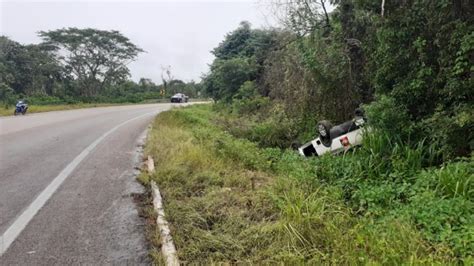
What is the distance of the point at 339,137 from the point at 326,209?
3.10 meters

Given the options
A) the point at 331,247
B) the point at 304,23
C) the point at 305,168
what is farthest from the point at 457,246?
the point at 304,23

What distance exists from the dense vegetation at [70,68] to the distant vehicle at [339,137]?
32.7 m

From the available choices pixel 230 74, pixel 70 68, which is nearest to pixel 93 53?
pixel 70 68

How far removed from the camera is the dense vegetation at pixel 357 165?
3822mm

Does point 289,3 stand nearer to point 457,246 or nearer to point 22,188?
point 22,188

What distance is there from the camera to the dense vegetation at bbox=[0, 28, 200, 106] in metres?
39.6

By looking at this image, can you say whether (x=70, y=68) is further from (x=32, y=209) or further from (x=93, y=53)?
(x=32, y=209)

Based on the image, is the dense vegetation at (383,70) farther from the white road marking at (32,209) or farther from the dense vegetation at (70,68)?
the dense vegetation at (70,68)

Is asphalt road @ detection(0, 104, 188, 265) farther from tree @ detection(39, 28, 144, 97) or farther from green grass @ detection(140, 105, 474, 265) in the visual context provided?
tree @ detection(39, 28, 144, 97)

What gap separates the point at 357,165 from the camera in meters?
6.24

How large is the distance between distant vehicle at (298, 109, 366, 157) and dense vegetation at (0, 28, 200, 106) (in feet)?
107

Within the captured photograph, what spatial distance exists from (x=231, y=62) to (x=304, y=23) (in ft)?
30.8

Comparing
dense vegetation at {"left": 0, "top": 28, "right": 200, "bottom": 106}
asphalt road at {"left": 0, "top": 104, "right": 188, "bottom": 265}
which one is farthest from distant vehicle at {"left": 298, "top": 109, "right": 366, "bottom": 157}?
dense vegetation at {"left": 0, "top": 28, "right": 200, "bottom": 106}

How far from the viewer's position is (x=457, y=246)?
353 centimetres
